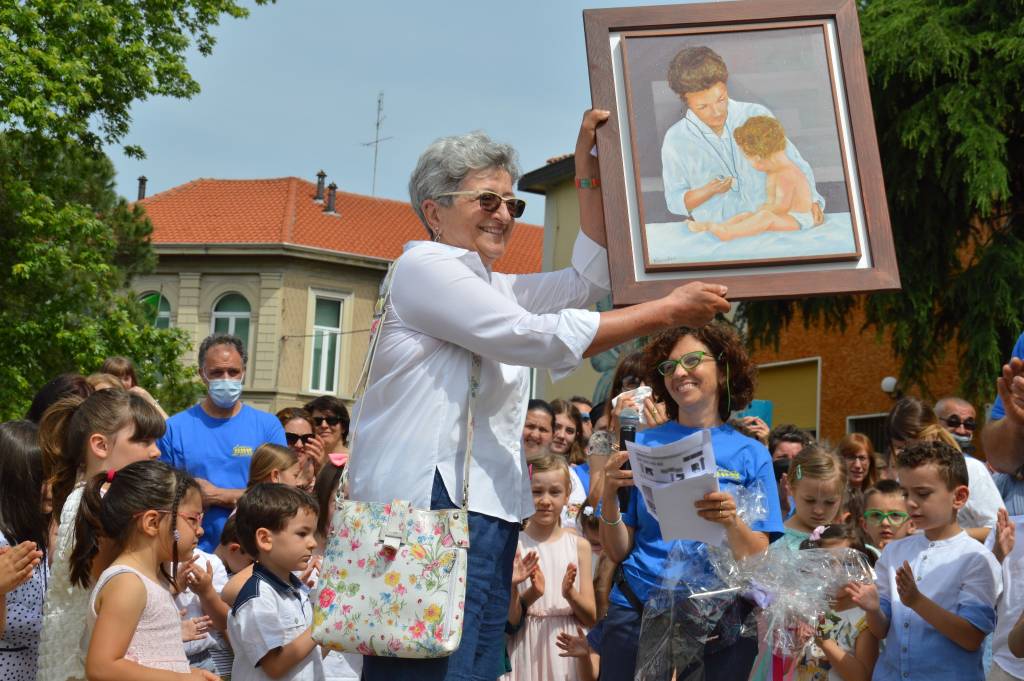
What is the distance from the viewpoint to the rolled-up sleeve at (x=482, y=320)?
136 inches

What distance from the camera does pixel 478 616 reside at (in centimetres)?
347

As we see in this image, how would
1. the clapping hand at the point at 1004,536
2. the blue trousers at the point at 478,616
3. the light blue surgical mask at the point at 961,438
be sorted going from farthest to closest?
the light blue surgical mask at the point at 961,438
the clapping hand at the point at 1004,536
the blue trousers at the point at 478,616

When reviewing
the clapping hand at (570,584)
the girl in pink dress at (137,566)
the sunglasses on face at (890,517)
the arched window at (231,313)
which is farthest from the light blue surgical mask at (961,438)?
the arched window at (231,313)

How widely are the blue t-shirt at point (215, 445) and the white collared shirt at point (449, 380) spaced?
13.1ft

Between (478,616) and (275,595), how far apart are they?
215 cm

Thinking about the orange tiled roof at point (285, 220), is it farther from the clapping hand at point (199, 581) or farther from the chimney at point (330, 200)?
the clapping hand at point (199, 581)

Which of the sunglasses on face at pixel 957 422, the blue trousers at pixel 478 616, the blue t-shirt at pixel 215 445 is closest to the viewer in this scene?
the blue trousers at pixel 478 616

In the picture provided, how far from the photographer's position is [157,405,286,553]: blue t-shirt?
→ 7.43 meters

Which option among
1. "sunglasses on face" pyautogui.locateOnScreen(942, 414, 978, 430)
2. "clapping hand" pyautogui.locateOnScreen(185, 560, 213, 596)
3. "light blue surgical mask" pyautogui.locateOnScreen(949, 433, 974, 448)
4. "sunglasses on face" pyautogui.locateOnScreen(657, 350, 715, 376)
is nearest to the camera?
"sunglasses on face" pyautogui.locateOnScreen(657, 350, 715, 376)

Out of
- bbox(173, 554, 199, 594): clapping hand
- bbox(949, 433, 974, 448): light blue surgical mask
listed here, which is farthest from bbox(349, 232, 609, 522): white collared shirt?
bbox(949, 433, 974, 448): light blue surgical mask

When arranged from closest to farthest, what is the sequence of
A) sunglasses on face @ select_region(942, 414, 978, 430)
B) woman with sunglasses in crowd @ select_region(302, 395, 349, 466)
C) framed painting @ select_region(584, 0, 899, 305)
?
framed painting @ select_region(584, 0, 899, 305) → sunglasses on face @ select_region(942, 414, 978, 430) → woman with sunglasses in crowd @ select_region(302, 395, 349, 466)

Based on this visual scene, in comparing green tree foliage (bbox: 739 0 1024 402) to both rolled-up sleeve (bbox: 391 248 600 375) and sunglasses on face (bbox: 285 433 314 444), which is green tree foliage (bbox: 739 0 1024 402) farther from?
rolled-up sleeve (bbox: 391 248 600 375)

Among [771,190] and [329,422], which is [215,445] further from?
[771,190]

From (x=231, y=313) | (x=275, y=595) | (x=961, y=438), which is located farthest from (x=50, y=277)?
(x=231, y=313)
